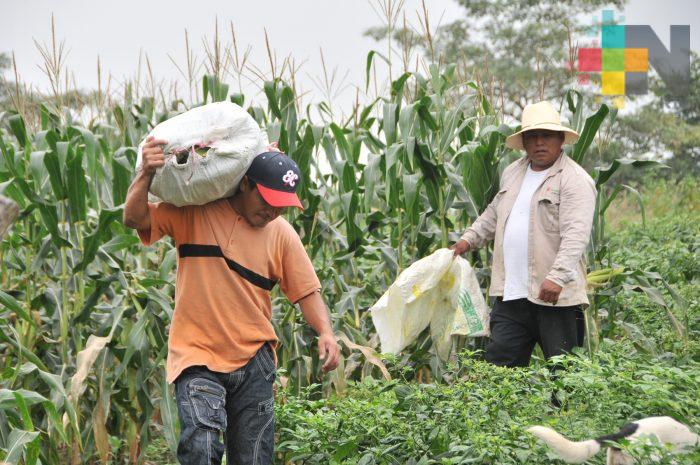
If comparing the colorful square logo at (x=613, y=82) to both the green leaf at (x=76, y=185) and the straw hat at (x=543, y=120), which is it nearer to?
the straw hat at (x=543, y=120)

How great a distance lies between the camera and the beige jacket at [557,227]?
4938mm

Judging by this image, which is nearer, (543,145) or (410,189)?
(543,145)

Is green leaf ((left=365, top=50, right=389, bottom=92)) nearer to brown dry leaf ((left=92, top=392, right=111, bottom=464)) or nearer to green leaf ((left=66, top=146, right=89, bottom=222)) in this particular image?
green leaf ((left=66, top=146, right=89, bottom=222))

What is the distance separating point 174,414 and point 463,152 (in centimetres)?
235

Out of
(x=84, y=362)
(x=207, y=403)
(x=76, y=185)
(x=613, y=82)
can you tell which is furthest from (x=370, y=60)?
(x=613, y=82)

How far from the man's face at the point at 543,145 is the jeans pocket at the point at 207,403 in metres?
2.47

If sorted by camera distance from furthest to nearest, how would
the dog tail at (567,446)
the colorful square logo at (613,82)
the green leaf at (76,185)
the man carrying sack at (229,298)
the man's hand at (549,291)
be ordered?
the colorful square logo at (613,82)
the green leaf at (76,185)
the man's hand at (549,291)
the man carrying sack at (229,298)
the dog tail at (567,446)

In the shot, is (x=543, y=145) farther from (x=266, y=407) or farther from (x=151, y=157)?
(x=151, y=157)

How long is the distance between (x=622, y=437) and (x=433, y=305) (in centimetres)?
233

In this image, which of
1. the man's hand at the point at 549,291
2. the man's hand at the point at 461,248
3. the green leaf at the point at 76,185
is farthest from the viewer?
the man's hand at the point at 461,248

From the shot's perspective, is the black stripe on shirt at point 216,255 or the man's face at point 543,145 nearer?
the black stripe on shirt at point 216,255

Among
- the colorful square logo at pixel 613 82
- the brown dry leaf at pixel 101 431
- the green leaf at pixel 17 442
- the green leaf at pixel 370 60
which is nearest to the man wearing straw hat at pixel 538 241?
the green leaf at pixel 370 60

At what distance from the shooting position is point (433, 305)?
5461mm

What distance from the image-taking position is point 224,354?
3742mm
